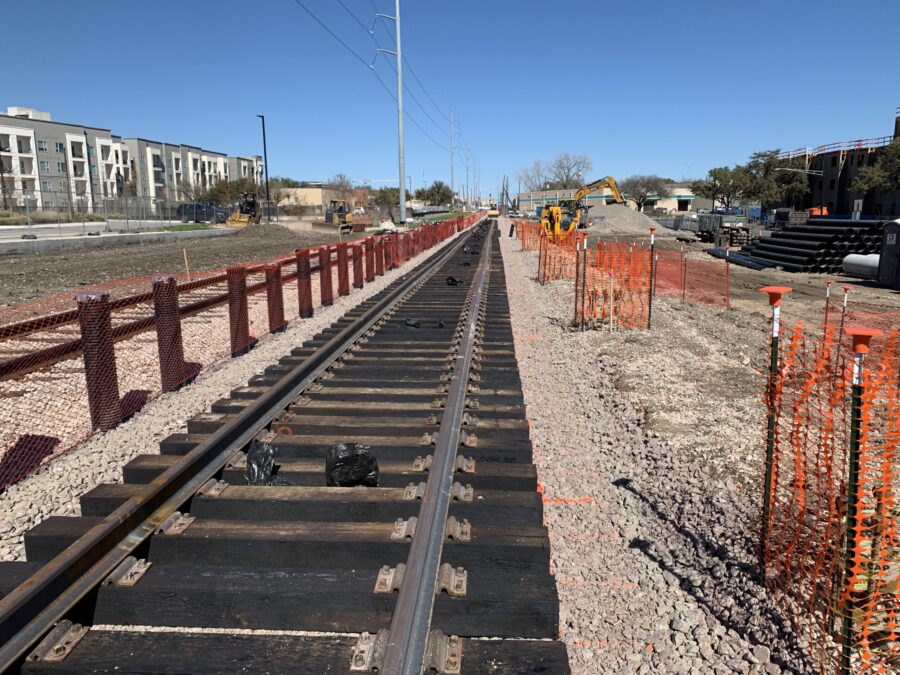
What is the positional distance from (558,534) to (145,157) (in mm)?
134722

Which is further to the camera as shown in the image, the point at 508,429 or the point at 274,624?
the point at 508,429

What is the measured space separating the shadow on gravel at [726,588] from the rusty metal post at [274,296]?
323 inches

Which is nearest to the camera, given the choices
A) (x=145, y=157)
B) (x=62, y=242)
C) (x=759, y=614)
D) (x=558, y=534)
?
A: (x=759, y=614)

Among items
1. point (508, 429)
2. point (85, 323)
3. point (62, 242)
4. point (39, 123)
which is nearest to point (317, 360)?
point (85, 323)

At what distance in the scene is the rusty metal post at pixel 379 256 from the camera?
22.0 m

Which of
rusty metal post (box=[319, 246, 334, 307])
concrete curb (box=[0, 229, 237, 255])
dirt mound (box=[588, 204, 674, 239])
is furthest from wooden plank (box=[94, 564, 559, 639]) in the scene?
dirt mound (box=[588, 204, 674, 239])

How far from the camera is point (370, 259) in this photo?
2084 centimetres

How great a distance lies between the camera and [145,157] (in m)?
123

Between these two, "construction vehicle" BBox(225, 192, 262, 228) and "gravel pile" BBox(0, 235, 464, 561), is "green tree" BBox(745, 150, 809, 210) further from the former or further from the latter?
"gravel pile" BBox(0, 235, 464, 561)

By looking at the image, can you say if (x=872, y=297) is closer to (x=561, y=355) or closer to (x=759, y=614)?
(x=561, y=355)

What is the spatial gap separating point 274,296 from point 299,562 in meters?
8.67

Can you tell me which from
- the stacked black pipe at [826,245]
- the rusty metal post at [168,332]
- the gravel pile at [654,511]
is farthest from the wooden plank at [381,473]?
the stacked black pipe at [826,245]

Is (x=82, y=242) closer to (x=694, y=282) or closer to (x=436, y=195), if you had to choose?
(x=694, y=282)

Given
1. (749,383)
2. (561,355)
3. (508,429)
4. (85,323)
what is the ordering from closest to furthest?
1. (508,429)
2. (85,323)
3. (749,383)
4. (561,355)
